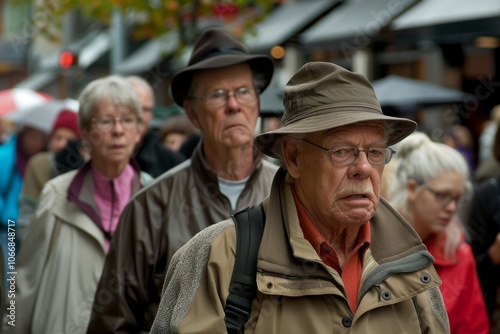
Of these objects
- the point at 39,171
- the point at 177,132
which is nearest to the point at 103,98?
the point at 39,171

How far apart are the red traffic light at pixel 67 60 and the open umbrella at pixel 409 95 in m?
8.34

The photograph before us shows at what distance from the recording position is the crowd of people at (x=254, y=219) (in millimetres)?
3348

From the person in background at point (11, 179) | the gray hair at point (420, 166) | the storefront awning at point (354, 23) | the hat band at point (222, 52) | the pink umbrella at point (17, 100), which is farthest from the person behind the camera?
the storefront awning at point (354, 23)

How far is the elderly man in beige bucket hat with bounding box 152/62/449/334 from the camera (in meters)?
3.30

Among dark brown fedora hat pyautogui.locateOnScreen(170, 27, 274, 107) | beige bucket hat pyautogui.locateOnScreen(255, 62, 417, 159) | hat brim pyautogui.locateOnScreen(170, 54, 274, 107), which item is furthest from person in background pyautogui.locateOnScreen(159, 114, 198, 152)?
beige bucket hat pyautogui.locateOnScreen(255, 62, 417, 159)

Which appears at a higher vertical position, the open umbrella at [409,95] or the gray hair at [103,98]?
the gray hair at [103,98]

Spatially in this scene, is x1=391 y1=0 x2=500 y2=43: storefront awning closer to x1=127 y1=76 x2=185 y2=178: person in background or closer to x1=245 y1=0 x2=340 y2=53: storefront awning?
x1=245 y1=0 x2=340 y2=53: storefront awning

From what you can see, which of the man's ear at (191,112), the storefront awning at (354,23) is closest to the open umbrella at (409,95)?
the storefront awning at (354,23)

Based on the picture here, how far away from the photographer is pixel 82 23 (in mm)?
40594

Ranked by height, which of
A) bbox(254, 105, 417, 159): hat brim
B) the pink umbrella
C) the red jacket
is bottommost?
the red jacket

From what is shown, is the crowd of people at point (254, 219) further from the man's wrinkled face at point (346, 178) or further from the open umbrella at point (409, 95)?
the open umbrella at point (409, 95)

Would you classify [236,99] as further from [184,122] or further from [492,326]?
[184,122]

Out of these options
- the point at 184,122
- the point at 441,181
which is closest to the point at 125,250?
the point at 441,181

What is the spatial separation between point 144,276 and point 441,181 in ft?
6.58
